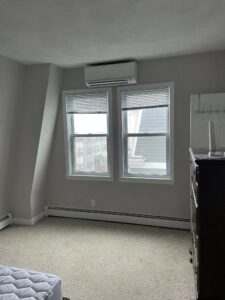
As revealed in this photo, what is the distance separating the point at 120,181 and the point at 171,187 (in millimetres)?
807

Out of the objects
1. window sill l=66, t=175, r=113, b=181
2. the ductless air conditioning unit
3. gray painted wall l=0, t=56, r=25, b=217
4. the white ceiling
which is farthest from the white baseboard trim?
the white ceiling

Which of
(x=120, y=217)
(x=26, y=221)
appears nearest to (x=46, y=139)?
(x=26, y=221)

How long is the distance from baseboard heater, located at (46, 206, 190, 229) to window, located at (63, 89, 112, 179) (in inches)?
24.5

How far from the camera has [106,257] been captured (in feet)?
9.73

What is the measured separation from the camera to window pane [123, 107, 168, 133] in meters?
3.74

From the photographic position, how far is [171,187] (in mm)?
3717

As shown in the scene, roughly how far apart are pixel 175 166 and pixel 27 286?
2590 millimetres

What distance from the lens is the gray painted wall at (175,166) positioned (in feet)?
11.2

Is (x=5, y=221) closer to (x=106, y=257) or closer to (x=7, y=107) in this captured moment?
(x=7, y=107)

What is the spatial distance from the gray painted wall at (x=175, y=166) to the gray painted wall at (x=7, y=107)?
74cm

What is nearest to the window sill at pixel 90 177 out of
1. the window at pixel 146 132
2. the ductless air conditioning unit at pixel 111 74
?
the window at pixel 146 132

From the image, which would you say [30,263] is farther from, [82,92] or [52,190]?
[82,92]

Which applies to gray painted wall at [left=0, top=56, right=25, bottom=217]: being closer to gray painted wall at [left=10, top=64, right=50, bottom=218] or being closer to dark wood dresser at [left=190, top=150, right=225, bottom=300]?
gray painted wall at [left=10, top=64, right=50, bottom=218]

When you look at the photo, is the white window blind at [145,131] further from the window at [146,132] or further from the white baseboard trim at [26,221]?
the white baseboard trim at [26,221]
